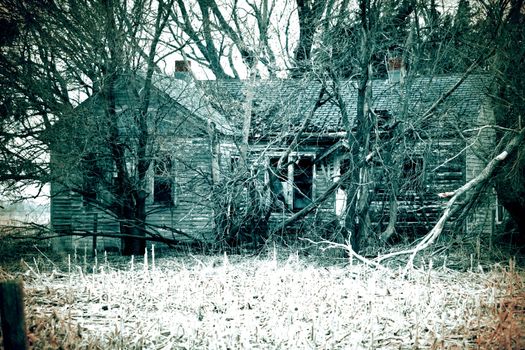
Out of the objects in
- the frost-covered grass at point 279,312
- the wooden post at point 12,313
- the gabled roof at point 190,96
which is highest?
the gabled roof at point 190,96

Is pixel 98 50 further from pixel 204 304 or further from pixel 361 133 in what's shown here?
pixel 204 304

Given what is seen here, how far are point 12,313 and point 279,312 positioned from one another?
2986 millimetres

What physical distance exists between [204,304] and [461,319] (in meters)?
2.94

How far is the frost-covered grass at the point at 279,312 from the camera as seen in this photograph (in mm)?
4324

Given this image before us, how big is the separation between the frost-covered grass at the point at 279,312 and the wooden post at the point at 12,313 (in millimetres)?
999

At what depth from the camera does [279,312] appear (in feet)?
17.6

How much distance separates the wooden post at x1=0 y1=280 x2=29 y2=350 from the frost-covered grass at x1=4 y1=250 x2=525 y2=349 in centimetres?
100

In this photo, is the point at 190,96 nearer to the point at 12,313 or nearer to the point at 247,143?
the point at 247,143

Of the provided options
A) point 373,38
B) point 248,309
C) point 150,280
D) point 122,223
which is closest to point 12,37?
point 122,223

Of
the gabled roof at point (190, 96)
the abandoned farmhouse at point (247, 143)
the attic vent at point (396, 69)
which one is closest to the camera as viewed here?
the abandoned farmhouse at point (247, 143)

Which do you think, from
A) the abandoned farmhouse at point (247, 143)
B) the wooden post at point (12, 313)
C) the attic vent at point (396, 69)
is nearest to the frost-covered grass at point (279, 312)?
the wooden post at point (12, 313)

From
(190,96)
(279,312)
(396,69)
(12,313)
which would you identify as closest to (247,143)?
(190,96)

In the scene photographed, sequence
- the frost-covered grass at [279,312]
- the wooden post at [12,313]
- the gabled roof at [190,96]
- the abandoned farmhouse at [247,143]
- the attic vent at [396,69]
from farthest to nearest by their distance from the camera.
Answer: the gabled roof at [190,96] → the attic vent at [396,69] → the abandoned farmhouse at [247,143] → the frost-covered grass at [279,312] → the wooden post at [12,313]

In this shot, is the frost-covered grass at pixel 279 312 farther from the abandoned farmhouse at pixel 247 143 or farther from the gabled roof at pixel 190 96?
the gabled roof at pixel 190 96
